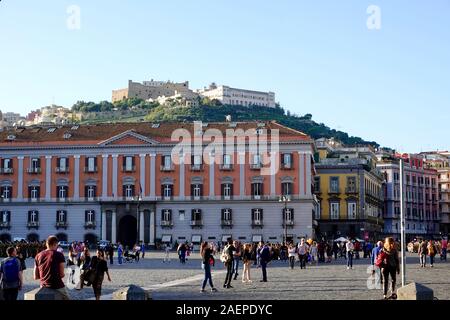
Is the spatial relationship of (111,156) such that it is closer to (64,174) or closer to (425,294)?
(64,174)

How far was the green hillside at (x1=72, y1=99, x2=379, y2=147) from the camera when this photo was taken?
133500 millimetres

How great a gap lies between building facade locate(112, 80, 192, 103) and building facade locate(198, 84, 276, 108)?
14.5 metres

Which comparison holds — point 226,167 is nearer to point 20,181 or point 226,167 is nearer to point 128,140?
point 128,140

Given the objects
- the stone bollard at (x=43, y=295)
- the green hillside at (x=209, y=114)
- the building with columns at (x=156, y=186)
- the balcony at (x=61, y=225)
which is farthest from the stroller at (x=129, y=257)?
the green hillside at (x=209, y=114)

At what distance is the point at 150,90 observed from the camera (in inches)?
7407

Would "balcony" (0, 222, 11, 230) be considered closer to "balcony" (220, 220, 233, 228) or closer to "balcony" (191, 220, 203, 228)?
"balcony" (191, 220, 203, 228)

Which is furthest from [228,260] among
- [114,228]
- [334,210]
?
[334,210]

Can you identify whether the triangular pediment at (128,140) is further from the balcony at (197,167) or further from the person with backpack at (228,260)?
the person with backpack at (228,260)

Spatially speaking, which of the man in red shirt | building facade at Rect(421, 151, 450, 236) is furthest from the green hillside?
the man in red shirt

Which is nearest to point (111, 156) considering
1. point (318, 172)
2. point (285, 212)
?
point (285, 212)

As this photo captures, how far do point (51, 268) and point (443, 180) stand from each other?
4370 inches
